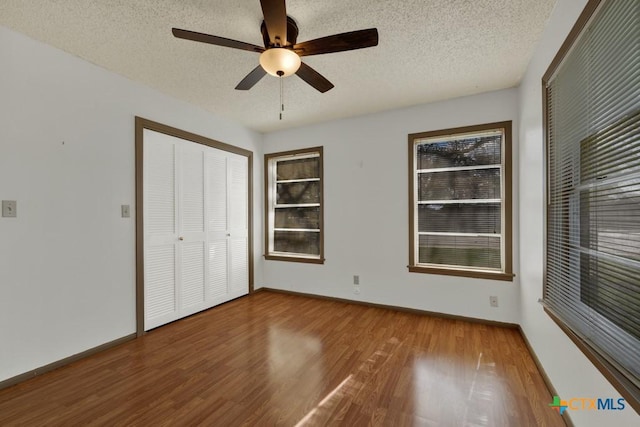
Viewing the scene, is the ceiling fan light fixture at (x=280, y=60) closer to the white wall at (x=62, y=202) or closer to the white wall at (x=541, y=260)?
the white wall at (x=541, y=260)

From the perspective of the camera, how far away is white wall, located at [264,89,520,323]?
3.22 meters

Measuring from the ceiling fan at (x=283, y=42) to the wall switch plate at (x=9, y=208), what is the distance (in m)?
1.82

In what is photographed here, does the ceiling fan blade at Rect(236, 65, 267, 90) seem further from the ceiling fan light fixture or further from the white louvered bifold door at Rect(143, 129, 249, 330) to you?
the white louvered bifold door at Rect(143, 129, 249, 330)

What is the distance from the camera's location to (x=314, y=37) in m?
2.22

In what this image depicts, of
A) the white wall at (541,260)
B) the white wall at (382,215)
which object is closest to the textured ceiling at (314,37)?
the white wall at (541,260)

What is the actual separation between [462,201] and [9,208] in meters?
4.27

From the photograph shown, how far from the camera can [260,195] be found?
4.71 meters

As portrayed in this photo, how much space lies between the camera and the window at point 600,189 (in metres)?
1.08

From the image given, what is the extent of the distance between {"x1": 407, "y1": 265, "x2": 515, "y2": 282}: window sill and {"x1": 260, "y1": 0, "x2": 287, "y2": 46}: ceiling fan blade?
9.48 feet

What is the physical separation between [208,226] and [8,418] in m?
2.35

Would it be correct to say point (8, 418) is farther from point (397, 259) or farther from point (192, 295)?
point (397, 259)

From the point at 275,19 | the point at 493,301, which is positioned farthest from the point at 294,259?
the point at 275,19

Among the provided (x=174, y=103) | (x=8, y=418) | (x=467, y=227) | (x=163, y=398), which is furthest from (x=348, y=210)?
(x=8, y=418)

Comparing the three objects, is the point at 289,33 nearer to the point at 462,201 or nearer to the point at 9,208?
the point at 9,208
